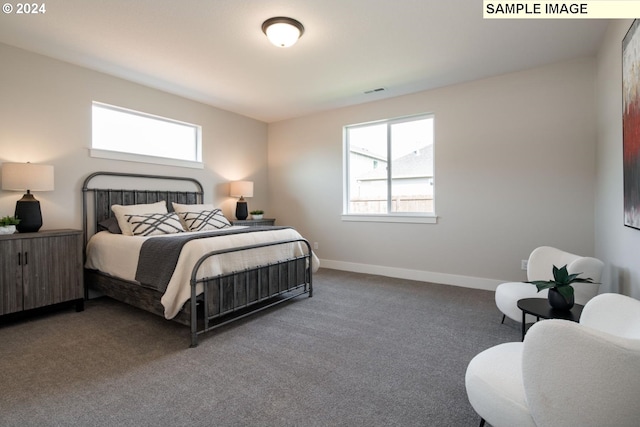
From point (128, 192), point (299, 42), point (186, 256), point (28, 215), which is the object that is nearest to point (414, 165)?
point (299, 42)

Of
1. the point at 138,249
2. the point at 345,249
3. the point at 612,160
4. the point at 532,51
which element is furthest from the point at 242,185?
the point at 612,160

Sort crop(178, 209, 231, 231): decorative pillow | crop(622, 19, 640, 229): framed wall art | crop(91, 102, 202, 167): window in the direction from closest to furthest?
crop(622, 19, 640, 229): framed wall art → crop(91, 102, 202, 167): window → crop(178, 209, 231, 231): decorative pillow

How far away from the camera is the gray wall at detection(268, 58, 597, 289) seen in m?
3.41

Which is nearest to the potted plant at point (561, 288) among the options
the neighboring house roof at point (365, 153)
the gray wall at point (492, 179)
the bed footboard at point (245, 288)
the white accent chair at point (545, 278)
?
the white accent chair at point (545, 278)

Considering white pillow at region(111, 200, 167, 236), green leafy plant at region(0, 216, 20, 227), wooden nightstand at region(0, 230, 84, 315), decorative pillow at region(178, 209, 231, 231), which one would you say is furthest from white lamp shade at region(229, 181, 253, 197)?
green leafy plant at region(0, 216, 20, 227)

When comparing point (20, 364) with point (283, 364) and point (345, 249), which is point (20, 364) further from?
point (345, 249)

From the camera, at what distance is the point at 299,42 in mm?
3006

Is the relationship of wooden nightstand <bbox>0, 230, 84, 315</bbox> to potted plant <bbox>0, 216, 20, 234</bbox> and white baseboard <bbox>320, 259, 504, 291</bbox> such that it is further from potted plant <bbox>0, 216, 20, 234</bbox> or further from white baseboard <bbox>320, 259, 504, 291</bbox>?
white baseboard <bbox>320, 259, 504, 291</bbox>

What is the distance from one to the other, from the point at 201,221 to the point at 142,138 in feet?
4.71

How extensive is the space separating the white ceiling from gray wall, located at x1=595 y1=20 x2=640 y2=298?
1.33 feet

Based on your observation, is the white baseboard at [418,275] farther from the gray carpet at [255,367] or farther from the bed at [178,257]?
the bed at [178,257]

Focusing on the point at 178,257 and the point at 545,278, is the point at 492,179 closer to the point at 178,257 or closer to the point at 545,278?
the point at 545,278

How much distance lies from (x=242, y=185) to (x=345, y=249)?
198 centimetres

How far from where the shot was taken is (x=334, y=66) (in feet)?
11.6
